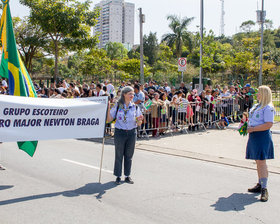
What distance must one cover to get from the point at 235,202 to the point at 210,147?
449 cm

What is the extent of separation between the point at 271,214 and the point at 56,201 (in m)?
3.34

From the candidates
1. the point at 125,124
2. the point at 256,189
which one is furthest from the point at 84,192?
the point at 256,189

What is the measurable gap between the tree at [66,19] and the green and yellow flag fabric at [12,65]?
20.9 m

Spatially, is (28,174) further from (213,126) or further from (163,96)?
(213,126)

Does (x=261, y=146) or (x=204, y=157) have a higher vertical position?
(x=261, y=146)

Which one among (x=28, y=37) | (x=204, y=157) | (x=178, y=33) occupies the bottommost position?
(x=204, y=157)

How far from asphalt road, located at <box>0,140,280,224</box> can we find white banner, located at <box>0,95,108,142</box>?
100 centimetres

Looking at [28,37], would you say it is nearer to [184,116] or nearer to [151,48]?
[184,116]

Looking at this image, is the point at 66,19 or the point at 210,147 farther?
the point at 66,19

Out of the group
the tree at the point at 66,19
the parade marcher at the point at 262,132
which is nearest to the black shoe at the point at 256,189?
the parade marcher at the point at 262,132

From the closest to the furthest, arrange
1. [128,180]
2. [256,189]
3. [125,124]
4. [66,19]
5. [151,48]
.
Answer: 1. [256,189]
2. [125,124]
3. [128,180]
4. [66,19]
5. [151,48]

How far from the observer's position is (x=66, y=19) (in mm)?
26516

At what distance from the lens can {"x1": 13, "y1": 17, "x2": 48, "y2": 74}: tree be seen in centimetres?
3106

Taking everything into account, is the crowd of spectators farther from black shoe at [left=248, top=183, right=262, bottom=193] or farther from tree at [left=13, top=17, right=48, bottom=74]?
tree at [left=13, top=17, right=48, bottom=74]
